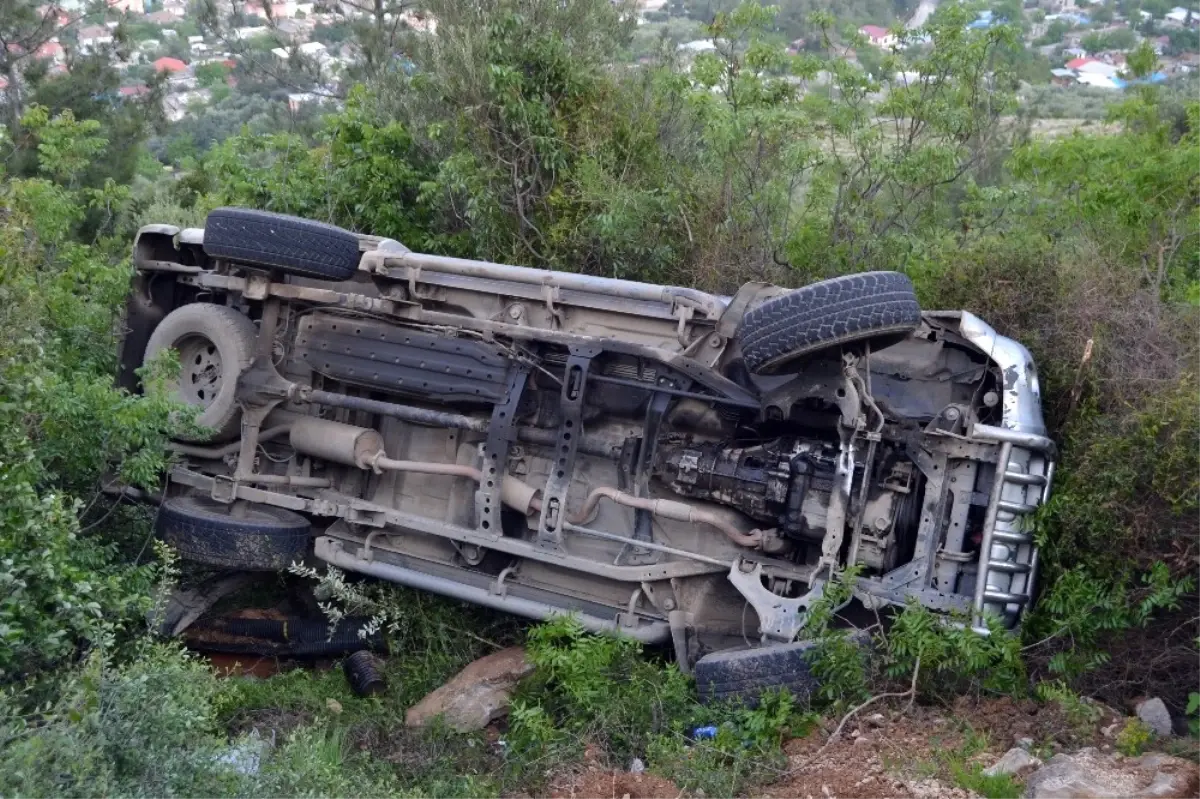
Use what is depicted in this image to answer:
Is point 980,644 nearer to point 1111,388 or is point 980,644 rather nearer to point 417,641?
point 1111,388

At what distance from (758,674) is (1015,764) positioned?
4.13ft

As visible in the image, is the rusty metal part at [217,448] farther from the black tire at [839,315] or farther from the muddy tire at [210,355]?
the black tire at [839,315]

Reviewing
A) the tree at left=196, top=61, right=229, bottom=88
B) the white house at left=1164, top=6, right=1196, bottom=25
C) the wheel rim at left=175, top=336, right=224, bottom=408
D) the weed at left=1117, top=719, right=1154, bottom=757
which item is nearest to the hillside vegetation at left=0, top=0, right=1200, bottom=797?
the weed at left=1117, top=719, right=1154, bottom=757

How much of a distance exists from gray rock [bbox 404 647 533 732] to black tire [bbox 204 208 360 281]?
2303 mm

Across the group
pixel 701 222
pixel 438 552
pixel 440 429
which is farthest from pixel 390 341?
pixel 701 222

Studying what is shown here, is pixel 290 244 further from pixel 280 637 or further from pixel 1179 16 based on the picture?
pixel 1179 16

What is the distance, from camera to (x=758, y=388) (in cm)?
621

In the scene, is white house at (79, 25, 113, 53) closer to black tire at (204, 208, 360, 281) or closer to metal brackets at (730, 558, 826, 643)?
black tire at (204, 208, 360, 281)

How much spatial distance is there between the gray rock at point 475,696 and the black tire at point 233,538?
122cm

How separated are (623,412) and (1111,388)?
7.73 feet

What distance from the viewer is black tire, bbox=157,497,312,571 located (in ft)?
23.0

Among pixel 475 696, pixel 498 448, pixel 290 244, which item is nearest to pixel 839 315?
pixel 498 448

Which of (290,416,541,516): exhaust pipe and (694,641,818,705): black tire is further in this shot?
(290,416,541,516): exhaust pipe

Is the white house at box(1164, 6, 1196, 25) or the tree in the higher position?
the white house at box(1164, 6, 1196, 25)
